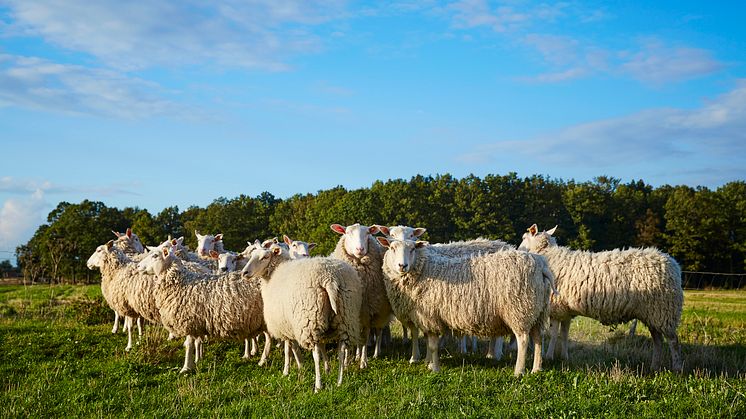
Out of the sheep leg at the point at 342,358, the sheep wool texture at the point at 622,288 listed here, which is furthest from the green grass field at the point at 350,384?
the sheep wool texture at the point at 622,288

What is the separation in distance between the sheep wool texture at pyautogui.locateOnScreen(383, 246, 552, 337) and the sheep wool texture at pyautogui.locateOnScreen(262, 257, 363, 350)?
3.79 feet

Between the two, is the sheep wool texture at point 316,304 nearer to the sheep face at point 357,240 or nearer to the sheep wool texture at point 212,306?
the sheep wool texture at point 212,306

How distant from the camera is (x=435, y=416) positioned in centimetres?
728

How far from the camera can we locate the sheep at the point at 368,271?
38.5 feet

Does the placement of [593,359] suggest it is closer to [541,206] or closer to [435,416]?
[435,416]

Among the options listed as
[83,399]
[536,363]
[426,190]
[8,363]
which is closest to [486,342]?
[536,363]

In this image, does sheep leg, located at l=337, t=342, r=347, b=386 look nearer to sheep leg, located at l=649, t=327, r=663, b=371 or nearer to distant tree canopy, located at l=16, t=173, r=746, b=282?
sheep leg, located at l=649, t=327, r=663, b=371

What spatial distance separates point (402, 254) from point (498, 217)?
43578mm

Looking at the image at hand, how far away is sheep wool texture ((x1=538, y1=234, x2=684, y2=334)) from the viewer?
37.8 feet

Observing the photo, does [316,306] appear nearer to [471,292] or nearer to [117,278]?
[471,292]

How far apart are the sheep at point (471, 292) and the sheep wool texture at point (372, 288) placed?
532mm

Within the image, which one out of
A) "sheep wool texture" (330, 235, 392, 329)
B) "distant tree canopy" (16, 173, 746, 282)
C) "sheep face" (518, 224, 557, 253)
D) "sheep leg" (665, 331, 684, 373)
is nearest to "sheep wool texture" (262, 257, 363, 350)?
"sheep wool texture" (330, 235, 392, 329)

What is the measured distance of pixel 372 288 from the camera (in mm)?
11820

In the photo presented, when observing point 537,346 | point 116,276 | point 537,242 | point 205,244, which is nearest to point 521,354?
point 537,346
